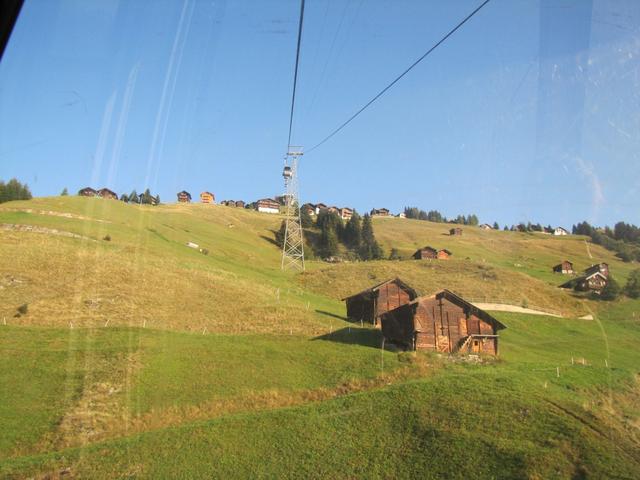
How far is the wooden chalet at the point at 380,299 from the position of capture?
175 feet

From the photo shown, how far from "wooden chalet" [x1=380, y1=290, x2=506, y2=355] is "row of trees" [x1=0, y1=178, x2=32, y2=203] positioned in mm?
77793

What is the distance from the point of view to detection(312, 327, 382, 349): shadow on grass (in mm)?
42397

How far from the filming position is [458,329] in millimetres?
41812

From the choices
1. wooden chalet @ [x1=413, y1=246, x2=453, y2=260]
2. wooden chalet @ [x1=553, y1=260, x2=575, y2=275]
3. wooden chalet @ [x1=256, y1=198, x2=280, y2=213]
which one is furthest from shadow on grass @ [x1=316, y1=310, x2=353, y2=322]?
wooden chalet @ [x1=256, y1=198, x2=280, y2=213]

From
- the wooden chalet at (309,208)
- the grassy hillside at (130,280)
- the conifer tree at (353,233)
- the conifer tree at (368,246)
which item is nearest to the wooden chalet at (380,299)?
the grassy hillside at (130,280)

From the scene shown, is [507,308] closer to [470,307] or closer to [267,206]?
[470,307]

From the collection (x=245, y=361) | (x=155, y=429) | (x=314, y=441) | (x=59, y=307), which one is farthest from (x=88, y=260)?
(x=314, y=441)

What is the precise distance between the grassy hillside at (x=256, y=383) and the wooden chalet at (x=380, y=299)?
4.96 m

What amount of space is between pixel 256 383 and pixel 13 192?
79004 mm

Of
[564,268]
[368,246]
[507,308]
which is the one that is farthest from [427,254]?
[507,308]

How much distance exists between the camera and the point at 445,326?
41594 millimetres

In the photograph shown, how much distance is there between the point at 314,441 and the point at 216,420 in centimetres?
545

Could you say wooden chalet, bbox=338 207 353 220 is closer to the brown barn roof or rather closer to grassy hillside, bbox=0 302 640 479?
the brown barn roof

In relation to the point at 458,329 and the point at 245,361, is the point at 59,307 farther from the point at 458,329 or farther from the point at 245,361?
the point at 458,329
